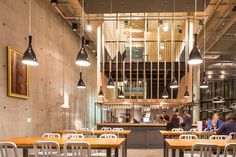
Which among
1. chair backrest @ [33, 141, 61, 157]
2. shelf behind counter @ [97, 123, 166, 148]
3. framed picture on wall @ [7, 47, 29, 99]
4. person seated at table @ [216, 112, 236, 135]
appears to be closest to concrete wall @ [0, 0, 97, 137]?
framed picture on wall @ [7, 47, 29, 99]

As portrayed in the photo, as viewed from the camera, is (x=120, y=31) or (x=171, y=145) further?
(x=120, y=31)

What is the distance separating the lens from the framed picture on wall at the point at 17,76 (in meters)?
6.13

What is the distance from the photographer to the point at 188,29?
11789 millimetres

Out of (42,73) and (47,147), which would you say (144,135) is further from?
(47,147)

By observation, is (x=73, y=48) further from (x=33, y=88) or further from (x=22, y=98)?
(x=22, y=98)

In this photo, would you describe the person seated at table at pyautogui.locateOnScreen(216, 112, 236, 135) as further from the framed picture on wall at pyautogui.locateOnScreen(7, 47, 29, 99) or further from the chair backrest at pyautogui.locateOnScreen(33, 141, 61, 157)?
the framed picture on wall at pyautogui.locateOnScreen(7, 47, 29, 99)

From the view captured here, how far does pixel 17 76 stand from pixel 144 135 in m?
6.72

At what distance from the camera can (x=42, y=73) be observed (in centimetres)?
820

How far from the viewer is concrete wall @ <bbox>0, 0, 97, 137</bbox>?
19.9 ft

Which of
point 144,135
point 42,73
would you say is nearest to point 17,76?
point 42,73

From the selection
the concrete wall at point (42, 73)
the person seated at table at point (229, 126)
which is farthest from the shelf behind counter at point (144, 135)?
the person seated at table at point (229, 126)

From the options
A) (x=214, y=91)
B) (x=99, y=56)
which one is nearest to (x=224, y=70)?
(x=214, y=91)

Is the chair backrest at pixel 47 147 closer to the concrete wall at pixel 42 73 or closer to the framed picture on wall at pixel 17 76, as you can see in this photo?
the concrete wall at pixel 42 73

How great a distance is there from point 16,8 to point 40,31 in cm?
151
